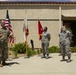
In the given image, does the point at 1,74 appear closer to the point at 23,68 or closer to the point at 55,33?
the point at 23,68

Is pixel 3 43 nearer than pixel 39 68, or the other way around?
pixel 39 68

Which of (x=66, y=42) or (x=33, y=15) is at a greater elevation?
(x=33, y=15)

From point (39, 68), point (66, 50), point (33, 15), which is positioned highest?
point (33, 15)

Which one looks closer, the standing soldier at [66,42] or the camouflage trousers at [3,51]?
the camouflage trousers at [3,51]

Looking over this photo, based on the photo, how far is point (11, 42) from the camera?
2227 centimetres

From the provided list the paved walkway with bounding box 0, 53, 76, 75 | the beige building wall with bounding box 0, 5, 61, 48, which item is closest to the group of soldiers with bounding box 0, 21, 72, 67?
the paved walkway with bounding box 0, 53, 76, 75

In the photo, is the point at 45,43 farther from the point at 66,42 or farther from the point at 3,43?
the point at 3,43

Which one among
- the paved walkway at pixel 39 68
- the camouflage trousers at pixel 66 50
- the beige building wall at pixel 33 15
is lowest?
the paved walkway at pixel 39 68

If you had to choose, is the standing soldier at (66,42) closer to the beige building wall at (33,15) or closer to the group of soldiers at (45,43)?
the group of soldiers at (45,43)

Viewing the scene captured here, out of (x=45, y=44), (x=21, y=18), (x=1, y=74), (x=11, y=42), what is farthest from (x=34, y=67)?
(x=21, y=18)

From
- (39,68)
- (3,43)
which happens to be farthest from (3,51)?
(39,68)

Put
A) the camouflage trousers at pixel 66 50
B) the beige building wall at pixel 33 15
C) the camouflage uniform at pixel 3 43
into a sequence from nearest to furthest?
the camouflage uniform at pixel 3 43 → the camouflage trousers at pixel 66 50 → the beige building wall at pixel 33 15

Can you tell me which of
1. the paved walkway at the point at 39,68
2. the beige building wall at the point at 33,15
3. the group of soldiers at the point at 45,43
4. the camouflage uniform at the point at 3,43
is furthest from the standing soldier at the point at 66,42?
the beige building wall at the point at 33,15

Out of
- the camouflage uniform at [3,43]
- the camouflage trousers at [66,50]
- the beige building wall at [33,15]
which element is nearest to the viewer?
the camouflage uniform at [3,43]
